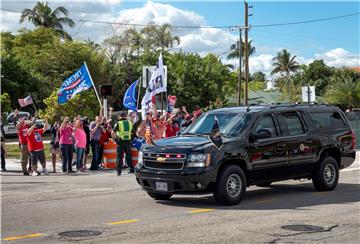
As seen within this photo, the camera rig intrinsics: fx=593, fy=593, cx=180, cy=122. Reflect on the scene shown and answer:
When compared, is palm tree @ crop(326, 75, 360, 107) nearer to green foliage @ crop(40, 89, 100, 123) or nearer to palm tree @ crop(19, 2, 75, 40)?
green foliage @ crop(40, 89, 100, 123)

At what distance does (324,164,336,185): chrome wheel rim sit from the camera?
516 inches

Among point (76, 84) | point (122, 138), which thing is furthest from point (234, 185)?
point (76, 84)

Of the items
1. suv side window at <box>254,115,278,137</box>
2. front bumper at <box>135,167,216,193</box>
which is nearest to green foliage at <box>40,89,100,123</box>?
suv side window at <box>254,115,278,137</box>

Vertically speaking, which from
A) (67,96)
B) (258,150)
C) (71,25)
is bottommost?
(258,150)

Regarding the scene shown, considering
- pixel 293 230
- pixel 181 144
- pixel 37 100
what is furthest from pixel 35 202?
pixel 37 100

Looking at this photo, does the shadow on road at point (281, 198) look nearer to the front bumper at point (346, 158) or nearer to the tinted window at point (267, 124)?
the front bumper at point (346, 158)

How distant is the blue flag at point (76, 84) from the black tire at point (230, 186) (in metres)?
13.0

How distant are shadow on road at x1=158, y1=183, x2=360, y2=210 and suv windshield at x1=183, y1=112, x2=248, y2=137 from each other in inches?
54.4

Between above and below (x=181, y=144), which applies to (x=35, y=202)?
below

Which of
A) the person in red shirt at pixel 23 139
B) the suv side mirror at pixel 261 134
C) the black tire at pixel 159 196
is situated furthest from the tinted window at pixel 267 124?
the person in red shirt at pixel 23 139

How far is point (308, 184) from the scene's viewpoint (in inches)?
573

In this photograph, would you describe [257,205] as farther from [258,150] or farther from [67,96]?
[67,96]

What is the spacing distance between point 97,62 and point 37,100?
24.6ft

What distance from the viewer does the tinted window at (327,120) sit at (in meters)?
13.2
